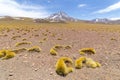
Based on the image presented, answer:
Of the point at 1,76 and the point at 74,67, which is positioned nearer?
the point at 1,76

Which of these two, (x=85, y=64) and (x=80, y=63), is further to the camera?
(x=85, y=64)

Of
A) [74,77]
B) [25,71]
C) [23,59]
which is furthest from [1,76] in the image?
[74,77]

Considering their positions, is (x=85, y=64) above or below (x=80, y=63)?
below

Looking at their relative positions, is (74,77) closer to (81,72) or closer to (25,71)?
(81,72)

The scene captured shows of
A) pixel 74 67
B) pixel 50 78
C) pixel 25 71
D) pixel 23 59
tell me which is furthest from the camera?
pixel 23 59

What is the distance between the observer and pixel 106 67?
980 cm

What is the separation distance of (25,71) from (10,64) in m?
1.47

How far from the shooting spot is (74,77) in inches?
322

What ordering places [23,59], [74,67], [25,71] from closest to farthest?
1. [25,71]
2. [74,67]
3. [23,59]

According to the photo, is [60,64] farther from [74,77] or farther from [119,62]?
[119,62]

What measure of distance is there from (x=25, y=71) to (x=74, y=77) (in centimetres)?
248

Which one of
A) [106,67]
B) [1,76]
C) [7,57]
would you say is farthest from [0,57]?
[106,67]

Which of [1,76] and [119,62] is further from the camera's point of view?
[119,62]

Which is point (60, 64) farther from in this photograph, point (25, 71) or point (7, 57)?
point (7, 57)
